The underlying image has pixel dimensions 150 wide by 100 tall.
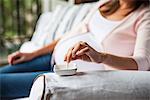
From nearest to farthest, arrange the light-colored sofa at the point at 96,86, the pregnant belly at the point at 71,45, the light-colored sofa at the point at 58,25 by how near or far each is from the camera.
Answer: the light-colored sofa at the point at 96,86
the pregnant belly at the point at 71,45
the light-colored sofa at the point at 58,25

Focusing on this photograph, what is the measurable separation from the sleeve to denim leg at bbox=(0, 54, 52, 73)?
58 cm

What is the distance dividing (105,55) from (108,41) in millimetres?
258

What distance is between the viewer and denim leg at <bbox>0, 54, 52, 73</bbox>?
70.0 inches

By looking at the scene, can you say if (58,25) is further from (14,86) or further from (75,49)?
(75,49)

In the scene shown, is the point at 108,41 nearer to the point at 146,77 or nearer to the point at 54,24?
the point at 146,77

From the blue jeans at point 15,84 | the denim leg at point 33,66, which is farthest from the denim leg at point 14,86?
the denim leg at point 33,66

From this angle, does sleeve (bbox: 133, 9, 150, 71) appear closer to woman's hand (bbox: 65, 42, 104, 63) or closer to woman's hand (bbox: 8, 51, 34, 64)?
woman's hand (bbox: 65, 42, 104, 63)

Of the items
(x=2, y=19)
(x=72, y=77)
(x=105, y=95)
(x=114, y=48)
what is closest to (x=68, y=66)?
(x=72, y=77)

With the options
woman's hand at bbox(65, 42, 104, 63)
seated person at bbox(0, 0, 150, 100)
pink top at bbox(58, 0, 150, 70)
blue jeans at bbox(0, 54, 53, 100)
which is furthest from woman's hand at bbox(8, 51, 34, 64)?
woman's hand at bbox(65, 42, 104, 63)

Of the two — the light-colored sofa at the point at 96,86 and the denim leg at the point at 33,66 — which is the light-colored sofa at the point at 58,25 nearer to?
the denim leg at the point at 33,66

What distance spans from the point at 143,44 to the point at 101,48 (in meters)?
0.25

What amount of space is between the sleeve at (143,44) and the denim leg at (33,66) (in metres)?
0.58

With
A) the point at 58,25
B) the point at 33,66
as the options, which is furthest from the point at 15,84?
the point at 58,25

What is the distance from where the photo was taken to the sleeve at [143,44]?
4.27 feet
